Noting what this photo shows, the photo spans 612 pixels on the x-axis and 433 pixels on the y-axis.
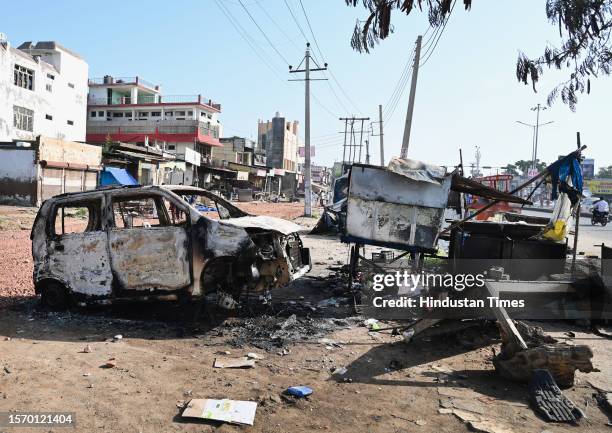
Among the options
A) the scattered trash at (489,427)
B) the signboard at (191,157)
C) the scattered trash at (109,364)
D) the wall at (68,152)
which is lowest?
the scattered trash at (109,364)

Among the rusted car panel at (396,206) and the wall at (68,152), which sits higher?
the wall at (68,152)

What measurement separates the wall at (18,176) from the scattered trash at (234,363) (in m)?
21.1

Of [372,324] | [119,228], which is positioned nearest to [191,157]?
[119,228]

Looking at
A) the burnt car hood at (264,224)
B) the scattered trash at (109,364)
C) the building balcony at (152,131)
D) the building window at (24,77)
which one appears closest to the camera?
the scattered trash at (109,364)

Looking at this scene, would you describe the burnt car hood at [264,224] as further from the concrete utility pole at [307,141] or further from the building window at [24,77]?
the building window at [24,77]

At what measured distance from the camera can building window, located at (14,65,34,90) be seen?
33.8 m

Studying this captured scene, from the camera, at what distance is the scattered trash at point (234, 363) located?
14.8ft

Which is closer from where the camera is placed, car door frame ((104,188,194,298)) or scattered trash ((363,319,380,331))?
car door frame ((104,188,194,298))

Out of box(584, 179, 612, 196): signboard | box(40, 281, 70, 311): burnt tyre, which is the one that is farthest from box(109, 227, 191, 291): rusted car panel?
box(584, 179, 612, 196): signboard

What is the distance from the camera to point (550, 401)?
12.4 feet

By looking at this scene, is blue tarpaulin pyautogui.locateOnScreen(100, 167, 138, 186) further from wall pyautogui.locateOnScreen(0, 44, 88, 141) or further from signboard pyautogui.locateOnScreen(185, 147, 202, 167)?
wall pyautogui.locateOnScreen(0, 44, 88, 141)

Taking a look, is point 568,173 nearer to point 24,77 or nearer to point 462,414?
point 462,414

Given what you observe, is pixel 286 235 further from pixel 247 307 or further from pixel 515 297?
pixel 515 297

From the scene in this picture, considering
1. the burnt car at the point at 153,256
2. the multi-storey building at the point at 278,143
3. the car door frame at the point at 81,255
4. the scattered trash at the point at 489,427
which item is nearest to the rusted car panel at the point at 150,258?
the burnt car at the point at 153,256
